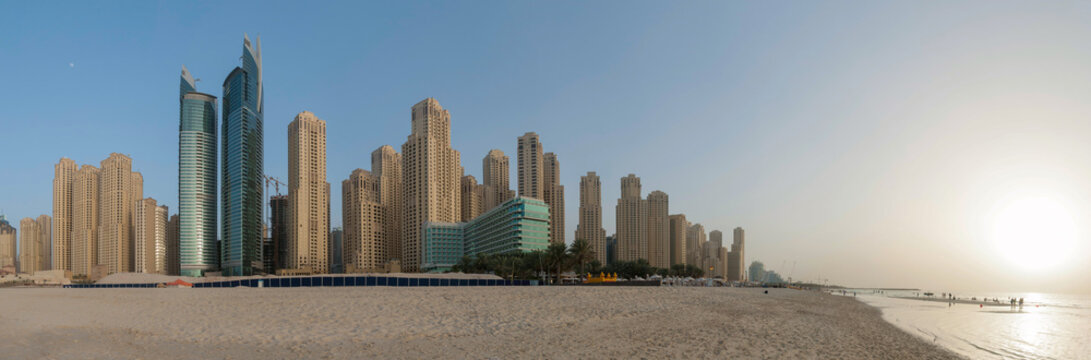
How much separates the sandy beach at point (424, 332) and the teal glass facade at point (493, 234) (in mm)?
105905

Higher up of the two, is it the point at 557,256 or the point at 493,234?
the point at 557,256

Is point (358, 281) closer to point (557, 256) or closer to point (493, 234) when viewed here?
point (557, 256)

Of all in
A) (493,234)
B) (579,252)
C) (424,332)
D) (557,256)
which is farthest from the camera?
(493,234)

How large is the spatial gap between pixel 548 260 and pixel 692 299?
44.3 meters

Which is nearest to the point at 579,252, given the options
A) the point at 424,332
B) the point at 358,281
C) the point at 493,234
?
the point at 358,281

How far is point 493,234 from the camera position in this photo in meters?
169

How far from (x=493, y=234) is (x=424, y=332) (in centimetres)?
14888

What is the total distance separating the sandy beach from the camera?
17.8 metres

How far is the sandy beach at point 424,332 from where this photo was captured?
58.2 ft

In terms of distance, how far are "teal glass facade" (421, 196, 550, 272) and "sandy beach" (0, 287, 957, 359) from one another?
10590cm

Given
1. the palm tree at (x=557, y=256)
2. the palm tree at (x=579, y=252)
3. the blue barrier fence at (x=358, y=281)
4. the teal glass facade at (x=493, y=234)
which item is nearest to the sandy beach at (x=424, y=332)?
the blue barrier fence at (x=358, y=281)

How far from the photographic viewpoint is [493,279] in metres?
70.0

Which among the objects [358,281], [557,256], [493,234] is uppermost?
[557,256]

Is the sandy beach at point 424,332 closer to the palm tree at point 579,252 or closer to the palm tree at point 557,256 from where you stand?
the palm tree at point 557,256
